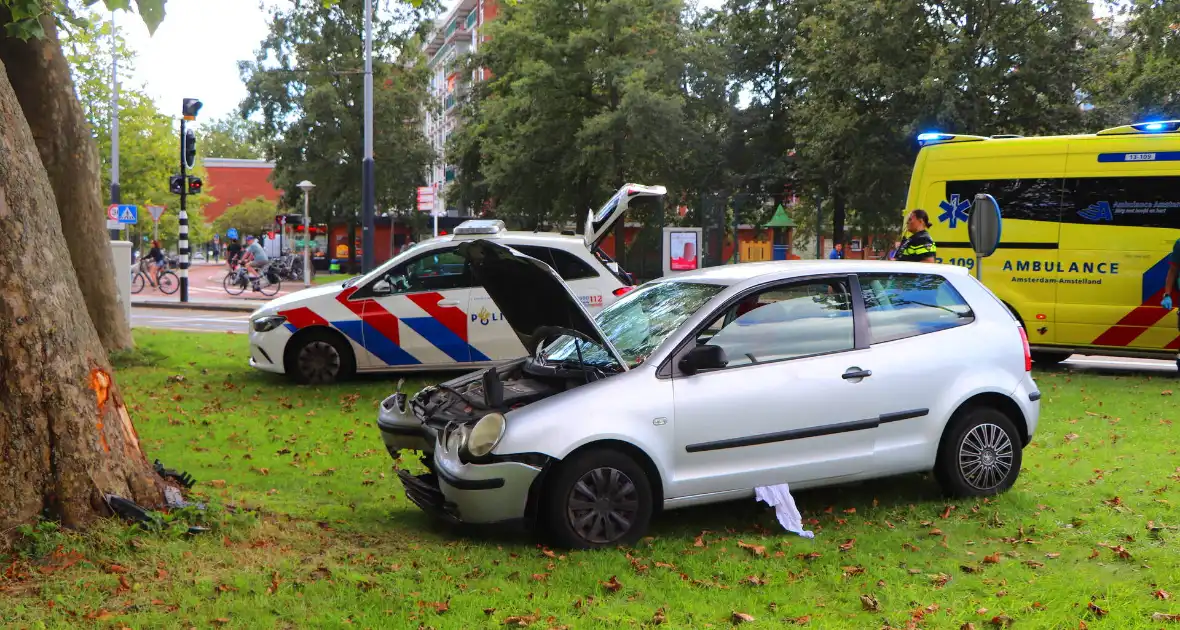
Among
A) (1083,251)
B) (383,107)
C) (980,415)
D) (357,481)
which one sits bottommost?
(357,481)

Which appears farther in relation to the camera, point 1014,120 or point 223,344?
point 1014,120

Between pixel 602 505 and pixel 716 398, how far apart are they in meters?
0.83

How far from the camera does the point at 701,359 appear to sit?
18.2 ft

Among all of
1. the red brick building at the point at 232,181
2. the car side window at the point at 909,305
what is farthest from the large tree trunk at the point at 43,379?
the red brick building at the point at 232,181

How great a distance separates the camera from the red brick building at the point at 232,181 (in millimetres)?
92125

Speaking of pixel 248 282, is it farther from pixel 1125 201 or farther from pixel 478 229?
pixel 1125 201

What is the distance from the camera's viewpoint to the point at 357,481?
718 centimetres

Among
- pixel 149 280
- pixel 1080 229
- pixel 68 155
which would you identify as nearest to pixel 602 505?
pixel 68 155

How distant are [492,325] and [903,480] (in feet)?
17.3

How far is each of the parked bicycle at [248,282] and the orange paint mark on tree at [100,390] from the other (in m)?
28.7

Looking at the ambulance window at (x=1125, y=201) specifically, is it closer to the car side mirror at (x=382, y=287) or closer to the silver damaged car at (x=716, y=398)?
the silver damaged car at (x=716, y=398)

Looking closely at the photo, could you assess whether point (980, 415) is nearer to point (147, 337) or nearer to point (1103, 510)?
point (1103, 510)

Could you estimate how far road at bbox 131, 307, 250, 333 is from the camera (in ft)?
67.6

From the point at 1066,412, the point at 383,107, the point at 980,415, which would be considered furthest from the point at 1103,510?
the point at 383,107
